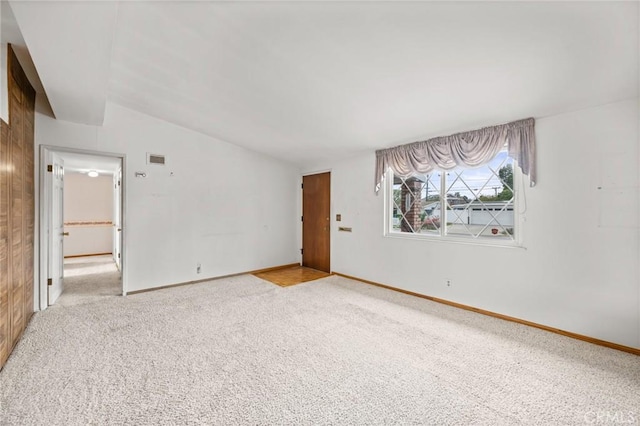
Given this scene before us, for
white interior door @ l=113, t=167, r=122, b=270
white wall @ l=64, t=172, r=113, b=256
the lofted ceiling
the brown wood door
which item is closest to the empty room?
the lofted ceiling

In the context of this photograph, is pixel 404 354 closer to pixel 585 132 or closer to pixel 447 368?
pixel 447 368

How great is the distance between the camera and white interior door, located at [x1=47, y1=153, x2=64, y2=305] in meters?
3.54

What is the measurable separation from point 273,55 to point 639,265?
12.0ft

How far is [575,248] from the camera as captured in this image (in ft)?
8.77

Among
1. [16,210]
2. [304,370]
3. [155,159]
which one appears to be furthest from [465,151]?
[16,210]

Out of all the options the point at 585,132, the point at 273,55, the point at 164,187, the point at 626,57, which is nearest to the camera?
the point at 626,57

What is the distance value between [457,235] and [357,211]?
5.55ft

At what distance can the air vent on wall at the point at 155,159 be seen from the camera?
4138 millimetres

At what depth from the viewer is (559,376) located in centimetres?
204

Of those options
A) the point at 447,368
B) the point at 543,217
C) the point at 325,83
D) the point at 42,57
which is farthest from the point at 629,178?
the point at 42,57

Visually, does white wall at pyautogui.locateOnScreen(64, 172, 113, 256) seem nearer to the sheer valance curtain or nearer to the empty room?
the empty room

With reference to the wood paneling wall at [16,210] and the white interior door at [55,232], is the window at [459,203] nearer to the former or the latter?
the wood paneling wall at [16,210]

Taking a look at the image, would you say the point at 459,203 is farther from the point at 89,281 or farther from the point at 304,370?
the point at 89,281

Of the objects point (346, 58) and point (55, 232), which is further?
point (55, 232)
